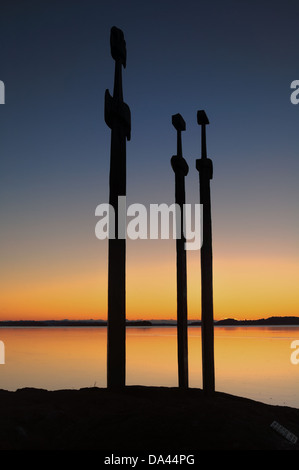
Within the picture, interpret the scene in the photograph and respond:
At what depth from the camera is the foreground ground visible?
6.58m

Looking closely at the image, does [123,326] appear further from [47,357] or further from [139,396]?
[47,357]

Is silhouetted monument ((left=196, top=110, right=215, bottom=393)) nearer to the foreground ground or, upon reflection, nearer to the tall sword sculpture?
the foreground ground

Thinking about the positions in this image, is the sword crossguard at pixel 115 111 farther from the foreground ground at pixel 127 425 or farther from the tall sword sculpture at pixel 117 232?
the foreground ground at pixel 127 425

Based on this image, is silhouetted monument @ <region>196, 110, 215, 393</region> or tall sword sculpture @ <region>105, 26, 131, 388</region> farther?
silhouetted monument @ <region>196, 110, 215, 393</region>

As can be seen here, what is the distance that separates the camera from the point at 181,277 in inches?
456

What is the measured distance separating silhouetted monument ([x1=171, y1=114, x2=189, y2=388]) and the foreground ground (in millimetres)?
2627

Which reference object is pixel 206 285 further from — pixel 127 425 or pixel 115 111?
pixel 127 425

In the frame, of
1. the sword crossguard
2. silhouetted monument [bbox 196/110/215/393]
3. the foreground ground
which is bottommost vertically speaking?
the foreground ground

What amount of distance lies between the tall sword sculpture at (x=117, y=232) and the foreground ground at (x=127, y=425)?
63 centimetres

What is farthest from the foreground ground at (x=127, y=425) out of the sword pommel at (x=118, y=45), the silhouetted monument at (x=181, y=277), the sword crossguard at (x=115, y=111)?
the sword pommel at (x=118, y=45)

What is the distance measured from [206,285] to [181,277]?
59 cm

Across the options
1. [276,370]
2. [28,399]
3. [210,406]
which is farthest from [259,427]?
[276,370]

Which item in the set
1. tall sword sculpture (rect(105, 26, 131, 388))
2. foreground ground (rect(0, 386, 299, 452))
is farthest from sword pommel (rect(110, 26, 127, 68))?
foreground ground (rect(0, 386, 299, 452))

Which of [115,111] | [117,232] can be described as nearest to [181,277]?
[117,232]
